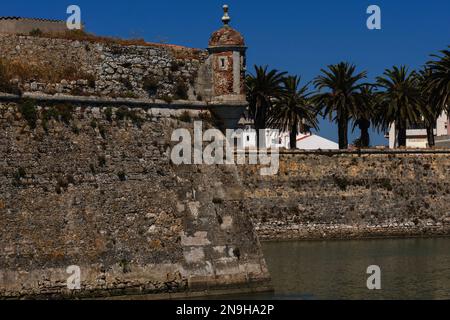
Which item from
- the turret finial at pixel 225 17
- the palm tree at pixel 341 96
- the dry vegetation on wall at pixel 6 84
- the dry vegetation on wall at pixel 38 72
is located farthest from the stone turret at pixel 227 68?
the palm tree at pixel 341 96

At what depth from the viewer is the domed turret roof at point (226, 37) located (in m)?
29.1

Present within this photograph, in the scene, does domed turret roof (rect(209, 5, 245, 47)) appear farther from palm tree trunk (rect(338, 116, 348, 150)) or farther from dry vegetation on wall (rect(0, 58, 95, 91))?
palm tree trunk (rect(338, 116, 348, 150))

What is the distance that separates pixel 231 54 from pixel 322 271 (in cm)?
1164

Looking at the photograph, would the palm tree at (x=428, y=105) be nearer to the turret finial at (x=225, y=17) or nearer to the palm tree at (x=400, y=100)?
the palm tree at (x=400, y=100)

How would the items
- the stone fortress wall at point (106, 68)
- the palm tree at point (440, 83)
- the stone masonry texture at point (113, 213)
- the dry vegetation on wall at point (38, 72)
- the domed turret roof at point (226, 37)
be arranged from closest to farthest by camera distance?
1. the stone masonry texture at point (113, 213)
2. the dry vegetation on wall at point (38, 72)
3. the stone fortress wall at point (106, 68)
4. the domed turret roof at point (226, 37)
5. the palm tree at point (440, 83)

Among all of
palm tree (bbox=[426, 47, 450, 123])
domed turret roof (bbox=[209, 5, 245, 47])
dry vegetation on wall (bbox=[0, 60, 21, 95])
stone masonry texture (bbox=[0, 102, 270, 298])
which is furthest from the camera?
palm tree (bbox=[426, 47, 450, 123])

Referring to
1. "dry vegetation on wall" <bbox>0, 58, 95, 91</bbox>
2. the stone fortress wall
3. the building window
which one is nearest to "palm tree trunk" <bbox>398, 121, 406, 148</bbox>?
the building window

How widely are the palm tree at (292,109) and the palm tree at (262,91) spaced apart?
25.4 inches

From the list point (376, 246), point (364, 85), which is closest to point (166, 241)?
point (376, 246)

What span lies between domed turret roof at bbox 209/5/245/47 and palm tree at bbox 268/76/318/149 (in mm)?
38234

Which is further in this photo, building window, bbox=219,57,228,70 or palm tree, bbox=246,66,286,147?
palm tree, bbox=246,66,286,147

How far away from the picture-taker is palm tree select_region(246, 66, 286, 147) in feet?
221

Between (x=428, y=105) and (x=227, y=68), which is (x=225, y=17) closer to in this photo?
(x=227, y=68)

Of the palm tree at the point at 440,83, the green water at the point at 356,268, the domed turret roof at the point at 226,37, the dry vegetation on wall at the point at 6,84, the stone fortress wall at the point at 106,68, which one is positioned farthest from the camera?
the palm tree at the point at 440,83
